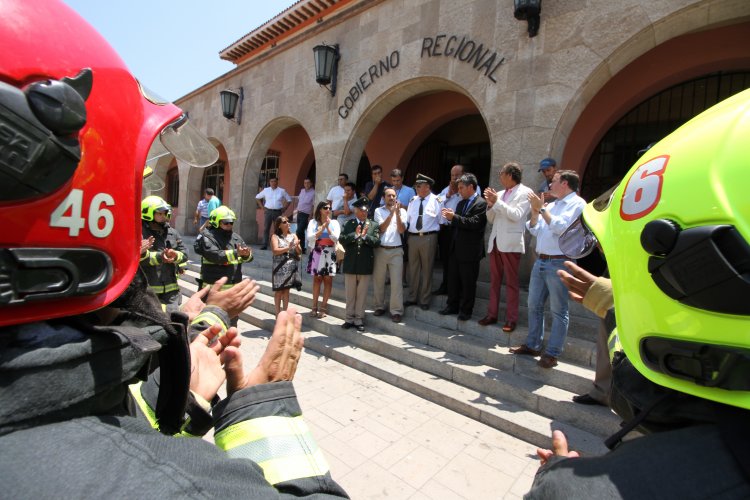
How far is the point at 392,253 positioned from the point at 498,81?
9.86ft

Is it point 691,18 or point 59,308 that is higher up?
point 691,18

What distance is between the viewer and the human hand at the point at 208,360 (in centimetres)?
124

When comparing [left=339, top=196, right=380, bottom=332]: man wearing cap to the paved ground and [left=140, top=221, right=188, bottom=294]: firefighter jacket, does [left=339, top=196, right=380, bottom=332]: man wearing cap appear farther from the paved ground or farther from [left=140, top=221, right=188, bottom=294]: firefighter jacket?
[left=140, top=221, right=188, bottom=294]: firefighter jacket

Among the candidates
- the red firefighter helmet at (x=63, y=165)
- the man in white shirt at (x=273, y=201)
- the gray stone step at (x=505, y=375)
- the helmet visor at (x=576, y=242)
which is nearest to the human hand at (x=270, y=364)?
the red firefighter helmet at (x=63, y=165)

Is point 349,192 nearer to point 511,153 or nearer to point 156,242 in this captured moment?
point 511,153

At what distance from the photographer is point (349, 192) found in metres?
6.91

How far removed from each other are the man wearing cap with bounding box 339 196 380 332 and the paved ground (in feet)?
4.31

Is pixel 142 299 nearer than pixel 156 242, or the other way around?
pixel 142 299

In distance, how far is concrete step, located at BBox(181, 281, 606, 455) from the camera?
3225mm

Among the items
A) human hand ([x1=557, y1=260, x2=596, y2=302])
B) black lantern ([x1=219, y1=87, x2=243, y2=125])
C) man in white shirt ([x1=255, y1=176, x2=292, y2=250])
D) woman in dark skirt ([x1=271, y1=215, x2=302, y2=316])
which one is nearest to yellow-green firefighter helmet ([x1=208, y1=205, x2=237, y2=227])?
woman in dark skirt ([x1=271, y1=215, x2=302, y2=316])

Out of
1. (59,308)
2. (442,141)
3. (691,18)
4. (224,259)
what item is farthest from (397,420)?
(442,141)

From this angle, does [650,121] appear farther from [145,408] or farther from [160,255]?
[145,408]

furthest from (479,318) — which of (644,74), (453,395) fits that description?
(644,74)

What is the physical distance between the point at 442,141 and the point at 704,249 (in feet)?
30.4
